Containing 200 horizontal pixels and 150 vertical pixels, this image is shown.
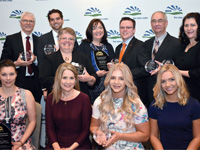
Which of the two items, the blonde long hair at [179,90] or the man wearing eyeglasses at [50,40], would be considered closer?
the blonde long hair at [179,90]

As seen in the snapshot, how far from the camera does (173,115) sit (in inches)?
102

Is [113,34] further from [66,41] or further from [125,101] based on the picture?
[125,101]

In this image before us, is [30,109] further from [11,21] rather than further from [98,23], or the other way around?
[11,21]

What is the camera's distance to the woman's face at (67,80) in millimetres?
2791

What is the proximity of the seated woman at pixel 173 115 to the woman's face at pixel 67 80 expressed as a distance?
Result: 2.93 ft

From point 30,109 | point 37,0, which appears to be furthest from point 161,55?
point 37,0

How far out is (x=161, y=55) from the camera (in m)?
3.52

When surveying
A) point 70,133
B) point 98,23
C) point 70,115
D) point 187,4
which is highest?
point 187,4

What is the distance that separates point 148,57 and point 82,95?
125cm

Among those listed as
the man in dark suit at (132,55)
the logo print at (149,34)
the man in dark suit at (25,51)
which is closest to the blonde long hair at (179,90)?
the man in dark suit at (132,55)

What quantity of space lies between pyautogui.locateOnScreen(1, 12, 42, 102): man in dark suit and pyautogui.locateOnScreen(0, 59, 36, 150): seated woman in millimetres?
1082

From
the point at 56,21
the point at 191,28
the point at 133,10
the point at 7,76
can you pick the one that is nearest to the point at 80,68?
the point at 7,76

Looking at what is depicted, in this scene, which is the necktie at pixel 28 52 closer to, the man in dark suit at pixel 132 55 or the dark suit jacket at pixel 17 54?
the dark suit jacket at pixel 17 54

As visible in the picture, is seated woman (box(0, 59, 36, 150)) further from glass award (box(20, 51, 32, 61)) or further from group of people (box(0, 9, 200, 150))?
glass award (box(20, 51, 32, 61))
